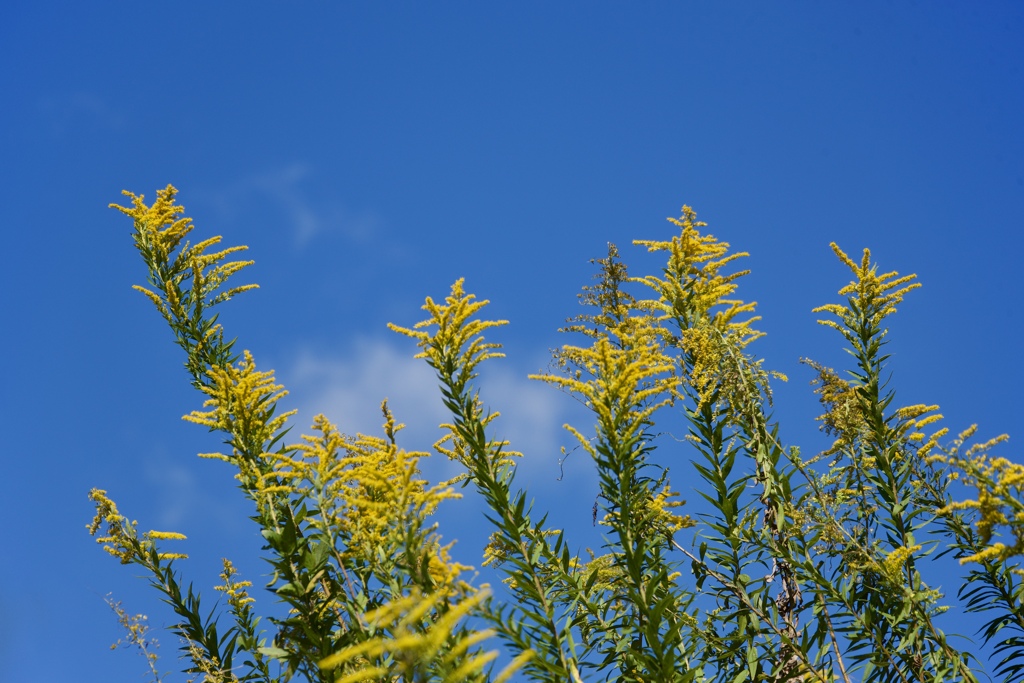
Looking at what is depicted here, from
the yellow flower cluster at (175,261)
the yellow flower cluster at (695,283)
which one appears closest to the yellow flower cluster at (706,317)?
the yellow flower cluster at (695,283)

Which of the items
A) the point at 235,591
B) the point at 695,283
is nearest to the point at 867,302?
the point at 695,283

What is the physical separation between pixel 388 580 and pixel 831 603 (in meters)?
3.66

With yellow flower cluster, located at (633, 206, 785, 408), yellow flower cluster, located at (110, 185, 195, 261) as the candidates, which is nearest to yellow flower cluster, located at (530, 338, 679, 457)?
yellow flower cluster, located at (633, 206, 785, 408)

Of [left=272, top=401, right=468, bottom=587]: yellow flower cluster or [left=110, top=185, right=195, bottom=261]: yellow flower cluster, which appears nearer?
[left=272, top=401, right=468, bottom=587]: yellow flower cluster

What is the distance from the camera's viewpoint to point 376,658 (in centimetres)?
631

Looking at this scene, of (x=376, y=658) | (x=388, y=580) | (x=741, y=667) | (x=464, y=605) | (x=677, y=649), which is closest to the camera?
(x=464, y=605)

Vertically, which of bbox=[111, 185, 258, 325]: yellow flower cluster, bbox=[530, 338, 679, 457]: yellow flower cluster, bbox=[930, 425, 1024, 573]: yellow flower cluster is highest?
bbox=[111, 185, 258, 325]: yellow flower cluster

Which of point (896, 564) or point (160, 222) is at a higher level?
point (160, 222)

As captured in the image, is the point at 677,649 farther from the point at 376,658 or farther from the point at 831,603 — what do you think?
the point at 376,658

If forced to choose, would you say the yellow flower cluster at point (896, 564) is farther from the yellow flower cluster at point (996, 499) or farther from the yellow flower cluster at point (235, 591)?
the yellow flower cluster at point (235, 591)

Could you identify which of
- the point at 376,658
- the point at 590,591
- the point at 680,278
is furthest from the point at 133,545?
the point at 680,278

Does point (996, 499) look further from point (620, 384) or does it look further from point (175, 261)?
point (175, 261)

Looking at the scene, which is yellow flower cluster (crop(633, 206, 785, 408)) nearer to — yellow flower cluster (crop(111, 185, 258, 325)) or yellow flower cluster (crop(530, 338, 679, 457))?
yellow flower cluster (crop(530, 338, 679, 457))

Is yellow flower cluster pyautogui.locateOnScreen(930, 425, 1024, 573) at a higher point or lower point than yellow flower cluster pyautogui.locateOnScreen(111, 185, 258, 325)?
lower
